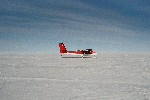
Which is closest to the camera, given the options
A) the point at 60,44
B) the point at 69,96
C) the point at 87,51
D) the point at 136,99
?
the point at 136,99

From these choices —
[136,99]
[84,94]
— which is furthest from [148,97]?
[84,94]

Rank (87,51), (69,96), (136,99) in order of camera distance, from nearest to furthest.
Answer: (136,99) < (69,96) < (87,51)

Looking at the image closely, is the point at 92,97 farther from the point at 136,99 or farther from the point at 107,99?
the point at 136,99

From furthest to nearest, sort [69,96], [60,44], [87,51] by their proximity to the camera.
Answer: [60,44] → [87,51] → [69,96]

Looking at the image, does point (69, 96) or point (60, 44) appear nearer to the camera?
point (69, 96)

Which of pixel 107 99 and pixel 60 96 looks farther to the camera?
pixel 60 96

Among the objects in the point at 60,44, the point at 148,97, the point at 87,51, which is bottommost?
the point at 148,97

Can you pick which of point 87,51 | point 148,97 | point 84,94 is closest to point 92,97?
point 84,94

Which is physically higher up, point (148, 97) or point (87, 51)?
point (87, 51)

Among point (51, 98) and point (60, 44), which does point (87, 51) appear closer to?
point (60, 44)
